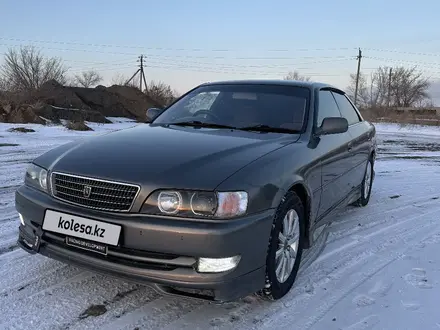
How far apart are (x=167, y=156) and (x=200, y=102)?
1.58 metres

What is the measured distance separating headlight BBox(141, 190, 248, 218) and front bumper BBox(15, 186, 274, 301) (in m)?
0.05

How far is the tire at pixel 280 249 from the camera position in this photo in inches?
106

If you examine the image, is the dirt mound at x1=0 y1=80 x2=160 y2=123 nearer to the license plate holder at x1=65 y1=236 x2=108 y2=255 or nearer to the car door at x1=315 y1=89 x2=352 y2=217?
the car door at x1=315 y1=89 x2=352 y2=217

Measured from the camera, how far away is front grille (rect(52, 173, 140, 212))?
8.12 ft

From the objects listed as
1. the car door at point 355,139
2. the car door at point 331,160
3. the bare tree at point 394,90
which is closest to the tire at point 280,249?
the car door at point 331,160

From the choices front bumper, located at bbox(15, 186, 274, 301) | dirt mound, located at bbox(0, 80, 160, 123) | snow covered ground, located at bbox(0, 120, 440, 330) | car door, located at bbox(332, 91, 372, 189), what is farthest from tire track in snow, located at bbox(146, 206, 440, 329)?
dirt mound, located at bbox(0, 80, 160, 123)

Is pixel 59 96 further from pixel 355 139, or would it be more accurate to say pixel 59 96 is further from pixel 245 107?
pixel 245 107

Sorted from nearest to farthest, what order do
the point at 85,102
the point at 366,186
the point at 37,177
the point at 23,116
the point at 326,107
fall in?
the point at 37,177
the point at 326,107
the point at 366,186
the point at 23,116
the point at 85,102

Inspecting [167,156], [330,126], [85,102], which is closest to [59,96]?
[85,102]

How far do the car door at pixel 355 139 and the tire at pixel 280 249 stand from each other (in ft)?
5.27

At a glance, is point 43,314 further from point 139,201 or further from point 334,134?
point 334,134

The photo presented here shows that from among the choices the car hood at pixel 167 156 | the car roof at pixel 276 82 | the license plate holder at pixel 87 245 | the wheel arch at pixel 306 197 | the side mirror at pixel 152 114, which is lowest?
the license plate holder at pixel 87 245

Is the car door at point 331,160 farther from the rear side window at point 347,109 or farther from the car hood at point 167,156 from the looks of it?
the car hood at point 167,156

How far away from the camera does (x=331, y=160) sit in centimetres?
381
